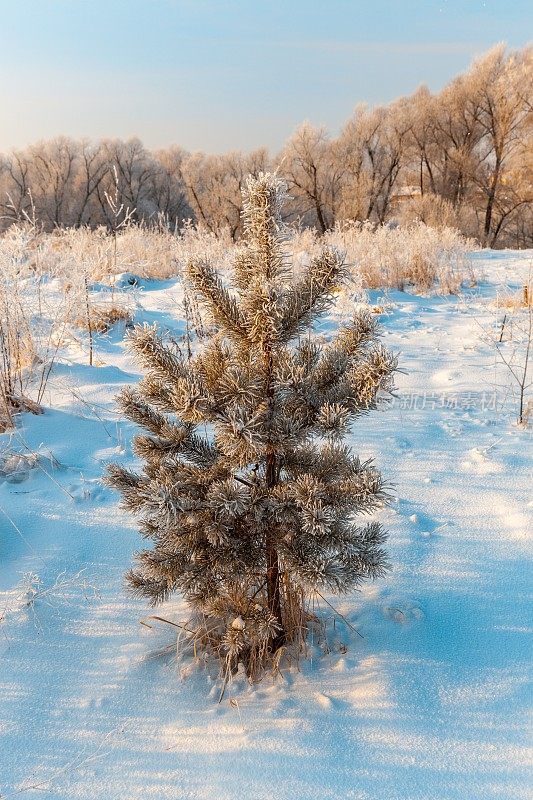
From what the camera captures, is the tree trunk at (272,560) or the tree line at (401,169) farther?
the tree line at (401,169)

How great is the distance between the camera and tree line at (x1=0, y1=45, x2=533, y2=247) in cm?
2109

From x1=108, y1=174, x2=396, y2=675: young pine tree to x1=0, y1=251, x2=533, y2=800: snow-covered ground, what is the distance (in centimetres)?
28

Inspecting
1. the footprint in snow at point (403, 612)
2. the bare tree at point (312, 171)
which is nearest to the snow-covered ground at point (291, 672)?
the footprint in snow at point (403, 612)

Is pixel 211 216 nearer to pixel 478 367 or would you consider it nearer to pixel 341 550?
pixel 478 367

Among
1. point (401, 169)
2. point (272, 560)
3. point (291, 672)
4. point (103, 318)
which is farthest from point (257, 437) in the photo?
point (401, 169)

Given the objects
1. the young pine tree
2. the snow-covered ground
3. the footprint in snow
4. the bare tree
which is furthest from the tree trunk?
the bare tree

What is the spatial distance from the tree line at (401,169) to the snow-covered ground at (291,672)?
14.7 metres

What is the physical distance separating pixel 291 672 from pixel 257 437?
949mm

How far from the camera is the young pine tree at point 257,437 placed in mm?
1540

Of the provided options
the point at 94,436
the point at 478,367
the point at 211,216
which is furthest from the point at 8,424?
the point at 211,216

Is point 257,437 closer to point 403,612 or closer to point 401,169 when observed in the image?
point 403,612

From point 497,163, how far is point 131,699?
24.6m

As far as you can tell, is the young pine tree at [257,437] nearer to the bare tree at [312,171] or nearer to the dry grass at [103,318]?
the dry grass at [103,318]

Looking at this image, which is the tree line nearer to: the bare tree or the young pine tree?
the bare tree
